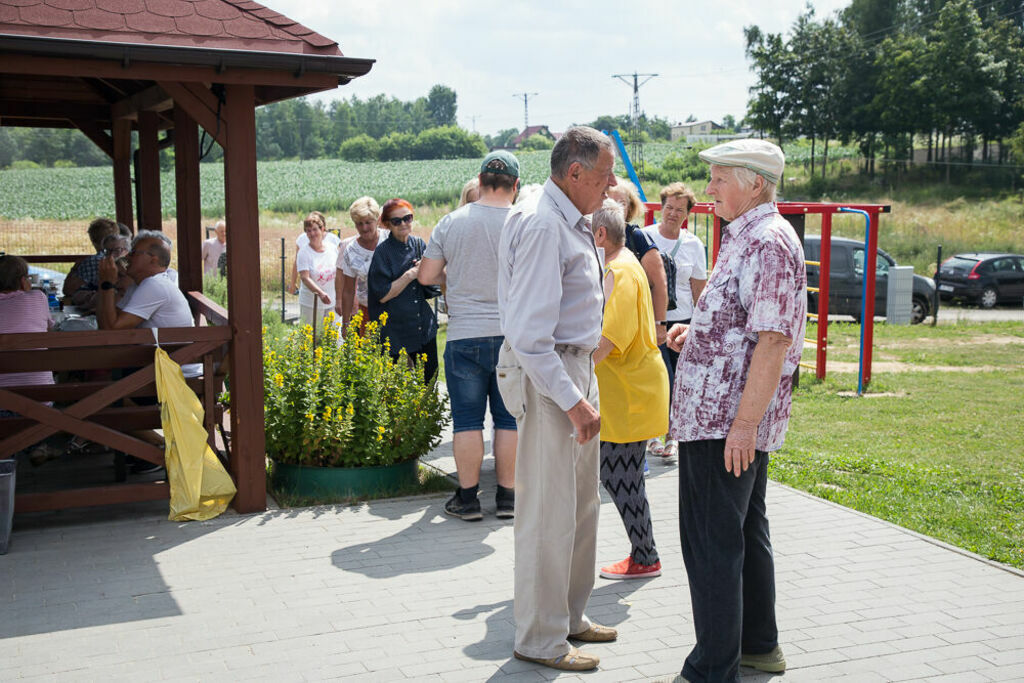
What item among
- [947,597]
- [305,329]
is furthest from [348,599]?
[947,597]

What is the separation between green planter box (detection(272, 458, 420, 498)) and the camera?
6.21 m

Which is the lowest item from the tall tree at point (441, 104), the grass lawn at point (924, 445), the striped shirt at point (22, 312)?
the grass lawn at point (924, 445)

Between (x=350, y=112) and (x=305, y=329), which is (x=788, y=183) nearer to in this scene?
(x=305, y=329)

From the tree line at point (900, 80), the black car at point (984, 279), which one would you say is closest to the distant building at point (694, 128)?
the tree line at point (900, 80)

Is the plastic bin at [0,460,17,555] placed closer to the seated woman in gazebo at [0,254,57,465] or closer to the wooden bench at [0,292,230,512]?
the wooden bench at [0,292,230,512]

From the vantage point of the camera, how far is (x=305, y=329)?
6484mm

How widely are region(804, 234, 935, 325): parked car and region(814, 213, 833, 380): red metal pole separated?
7703 millimetres

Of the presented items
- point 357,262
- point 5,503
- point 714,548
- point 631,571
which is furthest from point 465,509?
point 357,262

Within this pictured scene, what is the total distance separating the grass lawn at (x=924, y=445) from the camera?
6141 millimetres

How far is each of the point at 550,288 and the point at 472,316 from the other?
2.20 metres

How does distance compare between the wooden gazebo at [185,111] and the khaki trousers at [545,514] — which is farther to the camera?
the wooden gazebo at [185,111]

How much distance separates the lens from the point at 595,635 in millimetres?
4129

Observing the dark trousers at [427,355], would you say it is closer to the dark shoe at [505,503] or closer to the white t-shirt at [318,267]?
the dark shoe at [505,503]

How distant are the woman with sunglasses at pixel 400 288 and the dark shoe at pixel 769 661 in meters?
3.79
